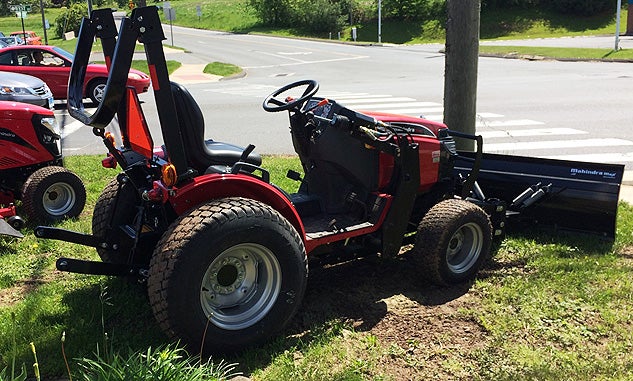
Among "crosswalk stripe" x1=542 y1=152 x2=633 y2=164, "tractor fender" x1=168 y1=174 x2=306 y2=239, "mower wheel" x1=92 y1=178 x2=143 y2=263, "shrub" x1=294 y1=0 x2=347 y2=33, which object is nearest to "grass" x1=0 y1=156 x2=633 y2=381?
"mower wheel" x1=92 y1=178 x2=143 y2=263

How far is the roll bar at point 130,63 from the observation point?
10.0 feet

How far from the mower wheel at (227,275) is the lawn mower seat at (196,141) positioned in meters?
0.47

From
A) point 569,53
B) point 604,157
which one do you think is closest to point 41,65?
point 604,157

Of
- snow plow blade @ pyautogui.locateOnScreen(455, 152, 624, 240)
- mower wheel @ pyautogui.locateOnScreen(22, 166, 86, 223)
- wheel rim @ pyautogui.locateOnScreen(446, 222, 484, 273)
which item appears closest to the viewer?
wheel rim @ pyautogui.locateOnScreen(446, 222, 484, 273)

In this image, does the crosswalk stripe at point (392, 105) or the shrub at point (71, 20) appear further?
the shrub at point (71, 20)

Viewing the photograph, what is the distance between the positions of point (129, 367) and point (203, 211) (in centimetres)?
95

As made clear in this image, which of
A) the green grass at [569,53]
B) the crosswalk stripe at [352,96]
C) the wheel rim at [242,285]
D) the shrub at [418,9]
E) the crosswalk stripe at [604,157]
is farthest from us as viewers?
the shrub at [418,9]

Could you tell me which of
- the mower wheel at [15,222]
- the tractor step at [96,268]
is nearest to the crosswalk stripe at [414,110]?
the mower wheel at [15,222]

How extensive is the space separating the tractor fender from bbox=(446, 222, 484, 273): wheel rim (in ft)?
4.52

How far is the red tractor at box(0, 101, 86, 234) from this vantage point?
221 inches

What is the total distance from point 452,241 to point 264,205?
169 cm

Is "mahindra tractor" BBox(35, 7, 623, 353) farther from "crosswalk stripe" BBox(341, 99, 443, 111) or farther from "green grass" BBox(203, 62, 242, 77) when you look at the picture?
"green grass" BBox(203, 62, 242, 77)

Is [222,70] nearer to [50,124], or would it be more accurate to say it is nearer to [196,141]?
[50,124]

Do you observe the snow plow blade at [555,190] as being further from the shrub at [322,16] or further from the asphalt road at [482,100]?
the shrub at [322,16]
